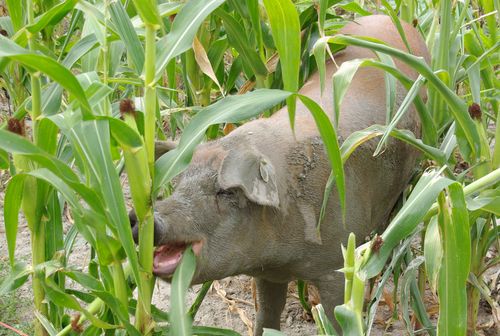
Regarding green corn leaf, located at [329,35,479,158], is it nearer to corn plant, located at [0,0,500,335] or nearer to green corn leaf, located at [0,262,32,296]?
corn plant, located at [0,0,500,335]

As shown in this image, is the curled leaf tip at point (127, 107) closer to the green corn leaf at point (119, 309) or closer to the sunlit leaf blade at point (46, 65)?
the sunlit leaf blade at point (46, 65)

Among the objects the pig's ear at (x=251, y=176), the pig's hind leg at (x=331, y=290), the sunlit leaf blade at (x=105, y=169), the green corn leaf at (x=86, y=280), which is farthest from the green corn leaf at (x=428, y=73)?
the green corn leaf at (x=86, y=280)

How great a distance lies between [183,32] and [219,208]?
0.60m

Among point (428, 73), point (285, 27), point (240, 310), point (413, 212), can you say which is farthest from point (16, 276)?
point (240, 310)

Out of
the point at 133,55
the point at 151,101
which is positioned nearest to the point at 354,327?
the point at 151,101

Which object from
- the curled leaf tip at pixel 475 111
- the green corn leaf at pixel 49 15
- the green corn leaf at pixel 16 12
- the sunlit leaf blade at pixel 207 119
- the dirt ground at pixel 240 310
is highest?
the green corn leaf at pixel 16 12

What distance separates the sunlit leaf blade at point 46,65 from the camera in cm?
161

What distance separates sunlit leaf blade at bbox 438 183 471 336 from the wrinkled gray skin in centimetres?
65

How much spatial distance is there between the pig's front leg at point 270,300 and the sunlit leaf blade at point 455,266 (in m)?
1.27

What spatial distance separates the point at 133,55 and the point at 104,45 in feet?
0.27

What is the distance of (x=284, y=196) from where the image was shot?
2434 mm

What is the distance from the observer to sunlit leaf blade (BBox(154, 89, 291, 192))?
1.84 m

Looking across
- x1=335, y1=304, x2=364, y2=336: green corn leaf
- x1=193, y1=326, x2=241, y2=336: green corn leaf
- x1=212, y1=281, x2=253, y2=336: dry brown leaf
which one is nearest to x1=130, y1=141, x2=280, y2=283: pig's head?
x1=193, y1=326, x2=241, y2=336: green corn leaf

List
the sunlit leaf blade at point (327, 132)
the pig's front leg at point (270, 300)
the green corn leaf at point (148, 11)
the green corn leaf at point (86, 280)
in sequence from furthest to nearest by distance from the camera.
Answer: the pig's front leg at point (270, 300)
the green corn leaf at point (86, 280)
the sunlit leaf blade at point (327, 132)
the green corn leaf at point (148, 11)
